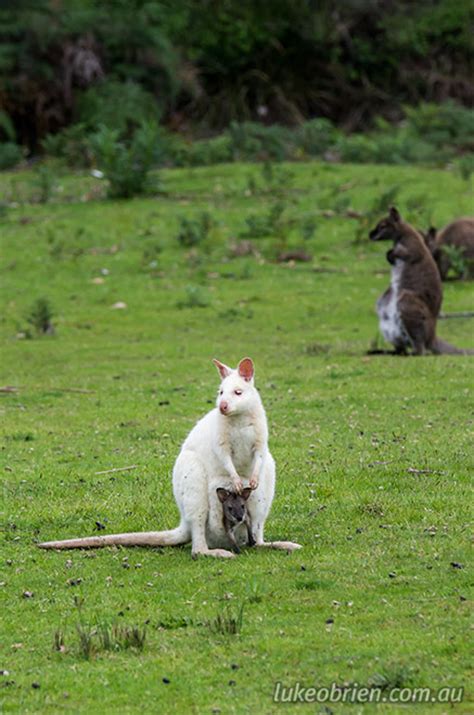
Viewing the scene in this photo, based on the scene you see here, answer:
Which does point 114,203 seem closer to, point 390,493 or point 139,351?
point 139,351

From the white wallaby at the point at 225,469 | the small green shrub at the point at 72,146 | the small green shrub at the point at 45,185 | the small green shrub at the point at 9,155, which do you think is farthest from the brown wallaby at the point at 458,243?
the white wallaby at the point at 225,469

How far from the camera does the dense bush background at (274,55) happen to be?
35.6 metres

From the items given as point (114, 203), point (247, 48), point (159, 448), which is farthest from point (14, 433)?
point (247, 48)

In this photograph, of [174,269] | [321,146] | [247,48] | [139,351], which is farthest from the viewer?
[247,48]

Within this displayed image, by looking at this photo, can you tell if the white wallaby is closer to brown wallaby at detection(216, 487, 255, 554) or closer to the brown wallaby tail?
brown wallaby at detection(216, 487, 255, 554)

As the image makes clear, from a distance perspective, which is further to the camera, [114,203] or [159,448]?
[114,203]

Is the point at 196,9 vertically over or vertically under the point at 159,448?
over

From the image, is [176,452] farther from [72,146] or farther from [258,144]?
[72,146]

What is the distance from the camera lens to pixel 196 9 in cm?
4053

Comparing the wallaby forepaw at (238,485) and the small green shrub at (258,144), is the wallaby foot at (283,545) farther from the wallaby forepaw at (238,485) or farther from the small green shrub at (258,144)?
the small green shrub at (258,144)

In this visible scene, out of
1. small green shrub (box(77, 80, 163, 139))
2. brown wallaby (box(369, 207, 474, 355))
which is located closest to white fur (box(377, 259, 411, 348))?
brown wallaby (box(369, 207, 474, 355))

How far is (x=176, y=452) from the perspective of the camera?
1103cm

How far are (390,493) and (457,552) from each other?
1.62m

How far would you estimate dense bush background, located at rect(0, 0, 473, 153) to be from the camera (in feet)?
117
